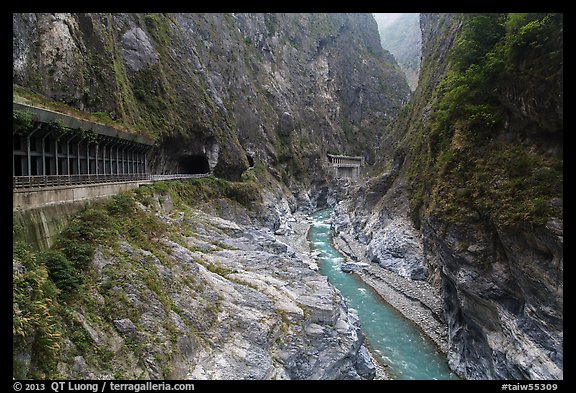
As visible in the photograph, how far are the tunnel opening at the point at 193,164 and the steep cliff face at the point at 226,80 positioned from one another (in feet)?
3.21

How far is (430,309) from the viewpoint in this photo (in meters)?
32.6

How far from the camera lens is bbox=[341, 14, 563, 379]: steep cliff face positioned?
16875mm

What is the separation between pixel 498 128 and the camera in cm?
2123

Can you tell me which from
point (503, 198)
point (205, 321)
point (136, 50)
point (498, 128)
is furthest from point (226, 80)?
point (205, 321)

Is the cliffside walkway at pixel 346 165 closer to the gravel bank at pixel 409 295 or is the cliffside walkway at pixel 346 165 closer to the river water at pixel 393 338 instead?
the gravel bank at pixel 409 295

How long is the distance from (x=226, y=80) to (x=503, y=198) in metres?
67.7

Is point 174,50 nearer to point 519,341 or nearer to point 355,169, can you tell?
point 519,341

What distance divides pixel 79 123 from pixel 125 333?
1607 centimetres

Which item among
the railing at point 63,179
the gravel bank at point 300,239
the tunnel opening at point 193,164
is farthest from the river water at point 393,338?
the tunnel opening at point 193,164

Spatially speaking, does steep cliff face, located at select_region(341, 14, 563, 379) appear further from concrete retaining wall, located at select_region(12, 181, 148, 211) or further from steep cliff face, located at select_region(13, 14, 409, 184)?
steep cliff face, located at select_region(13, 14, 409, 184)

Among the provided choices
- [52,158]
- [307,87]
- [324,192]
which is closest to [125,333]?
[52,158]

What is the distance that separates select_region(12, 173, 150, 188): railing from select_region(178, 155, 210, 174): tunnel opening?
20.5 metres

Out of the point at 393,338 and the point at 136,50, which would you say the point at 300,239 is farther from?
the point at 136,50

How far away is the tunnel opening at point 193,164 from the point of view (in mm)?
57250
